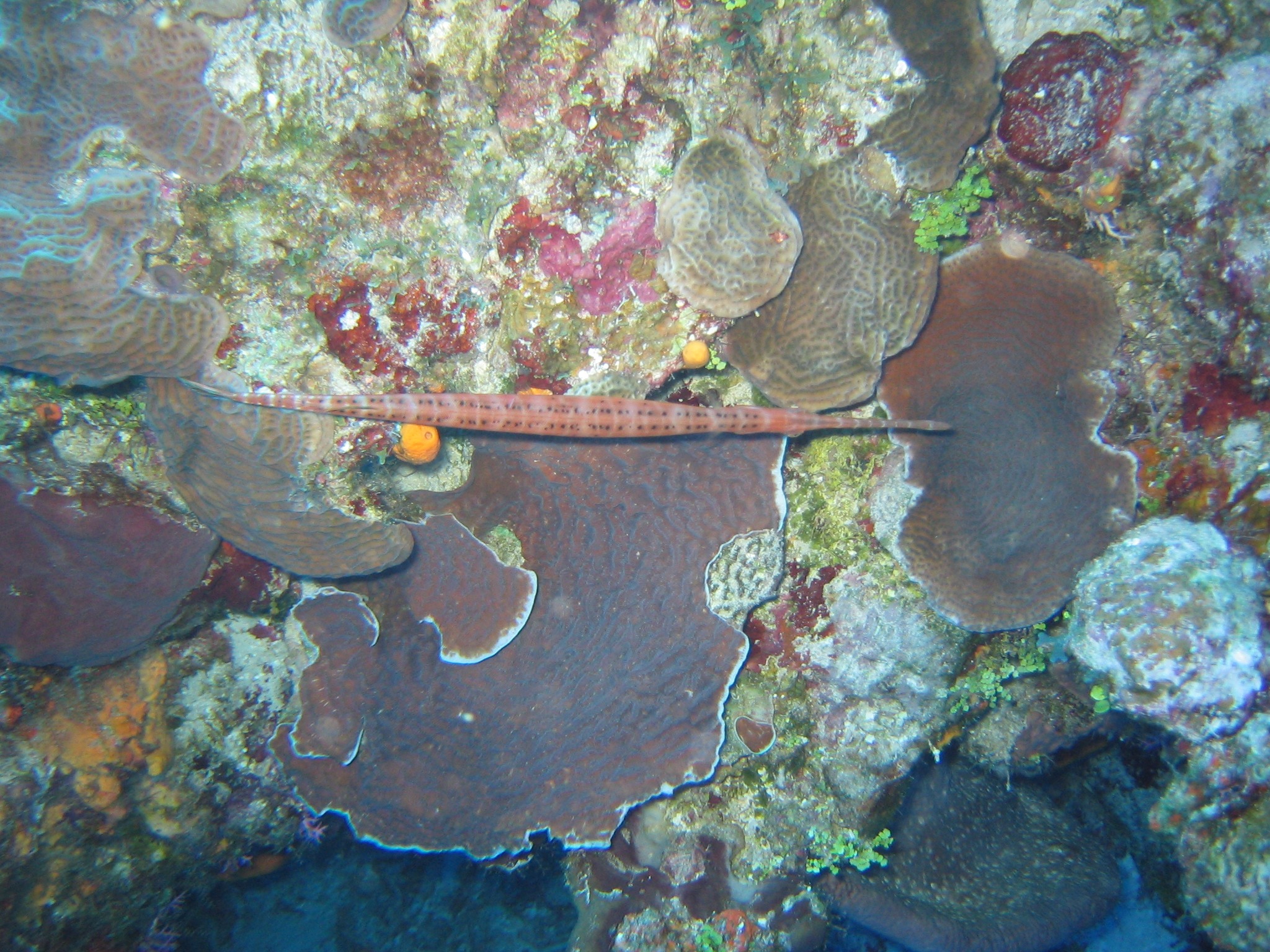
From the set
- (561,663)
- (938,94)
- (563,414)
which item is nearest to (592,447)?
(563,414)

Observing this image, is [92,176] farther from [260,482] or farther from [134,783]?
[134,783]

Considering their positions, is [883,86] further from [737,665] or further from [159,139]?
[159,139]

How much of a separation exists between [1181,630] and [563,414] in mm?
4888

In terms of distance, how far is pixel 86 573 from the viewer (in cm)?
506

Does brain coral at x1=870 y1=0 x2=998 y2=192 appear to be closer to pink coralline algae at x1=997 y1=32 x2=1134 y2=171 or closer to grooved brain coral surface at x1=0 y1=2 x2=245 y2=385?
pink coralline algae at x1=997 y1=32 x2=1134 y2=171

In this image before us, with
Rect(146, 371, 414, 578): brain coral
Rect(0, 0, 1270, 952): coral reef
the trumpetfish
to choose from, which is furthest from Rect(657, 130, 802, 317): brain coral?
Rect(146, 371, 414, 578): brain coral

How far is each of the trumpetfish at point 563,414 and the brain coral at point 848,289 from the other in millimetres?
483

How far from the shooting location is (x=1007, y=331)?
193 inches

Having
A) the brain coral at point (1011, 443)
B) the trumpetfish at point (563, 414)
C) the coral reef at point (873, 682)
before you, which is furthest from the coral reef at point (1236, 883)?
the trumpetfish at point (563, 414)

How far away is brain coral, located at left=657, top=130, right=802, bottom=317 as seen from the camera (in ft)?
14.9

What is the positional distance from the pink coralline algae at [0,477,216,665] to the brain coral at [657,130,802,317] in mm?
5252

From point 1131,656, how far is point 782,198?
436 cm

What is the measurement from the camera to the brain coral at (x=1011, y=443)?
4.74 metres

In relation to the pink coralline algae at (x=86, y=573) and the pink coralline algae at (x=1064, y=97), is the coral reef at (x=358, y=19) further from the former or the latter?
the pink coralline algae at (x=1064, y=97)
